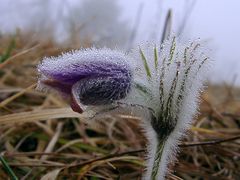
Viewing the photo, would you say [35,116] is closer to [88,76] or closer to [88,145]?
[88,145]

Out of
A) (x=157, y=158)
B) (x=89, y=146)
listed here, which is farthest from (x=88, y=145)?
(x=157, y=158)

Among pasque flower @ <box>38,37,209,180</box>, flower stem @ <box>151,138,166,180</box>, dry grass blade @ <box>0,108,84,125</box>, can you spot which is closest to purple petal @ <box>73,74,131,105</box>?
pasque flower @ <box>38,37,209,180</box>

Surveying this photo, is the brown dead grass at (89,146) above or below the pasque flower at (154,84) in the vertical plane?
below

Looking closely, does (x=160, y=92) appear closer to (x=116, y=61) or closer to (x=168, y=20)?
(x=116, y=61)

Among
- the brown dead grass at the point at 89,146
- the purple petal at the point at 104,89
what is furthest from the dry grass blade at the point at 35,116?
the purple petal at the point at 104,89

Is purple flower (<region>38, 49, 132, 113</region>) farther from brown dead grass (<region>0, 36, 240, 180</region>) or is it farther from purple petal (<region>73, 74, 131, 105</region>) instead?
brown dead grass (<region>0, 36, 240, 180</region>)

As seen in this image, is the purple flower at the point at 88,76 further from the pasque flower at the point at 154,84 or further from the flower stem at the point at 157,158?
the flower stem at the point at 157,158
